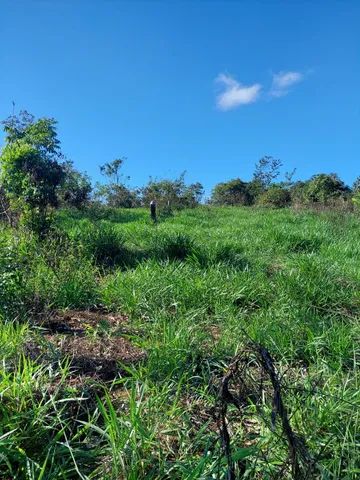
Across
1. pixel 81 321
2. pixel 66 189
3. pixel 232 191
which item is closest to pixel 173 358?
pixel 81 321

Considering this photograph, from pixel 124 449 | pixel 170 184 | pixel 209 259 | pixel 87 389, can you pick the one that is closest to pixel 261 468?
pixel 124 449

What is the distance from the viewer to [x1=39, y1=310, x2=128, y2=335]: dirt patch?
9.82 feet

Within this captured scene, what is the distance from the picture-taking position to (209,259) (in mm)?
5074

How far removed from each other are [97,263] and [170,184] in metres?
17.8

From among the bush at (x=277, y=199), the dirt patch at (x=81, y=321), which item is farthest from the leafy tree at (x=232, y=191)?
the dirt patch at (x=81, y=321)

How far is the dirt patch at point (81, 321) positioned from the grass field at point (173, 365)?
0.9 inches

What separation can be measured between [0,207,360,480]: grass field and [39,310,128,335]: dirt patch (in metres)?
0.02

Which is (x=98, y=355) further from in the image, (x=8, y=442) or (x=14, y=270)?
(x=14, y=270)

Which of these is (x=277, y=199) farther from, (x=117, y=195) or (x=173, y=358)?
(x=173, y=358)

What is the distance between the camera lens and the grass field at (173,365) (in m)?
1.54

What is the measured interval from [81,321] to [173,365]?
1216 millimetres

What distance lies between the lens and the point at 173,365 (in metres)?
2.33

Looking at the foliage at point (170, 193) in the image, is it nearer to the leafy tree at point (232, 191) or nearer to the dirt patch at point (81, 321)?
the leafy tree at point (232, 191)

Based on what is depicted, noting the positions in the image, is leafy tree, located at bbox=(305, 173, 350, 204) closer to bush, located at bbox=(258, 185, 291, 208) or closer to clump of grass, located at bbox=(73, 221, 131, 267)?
bush, located at bbox=(258, 185, 291, 208)
